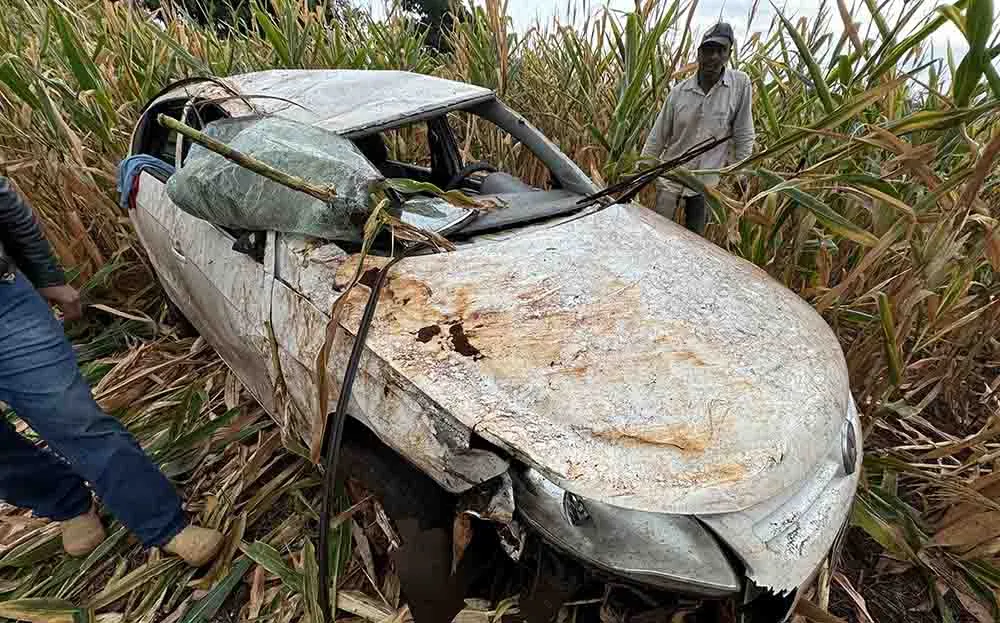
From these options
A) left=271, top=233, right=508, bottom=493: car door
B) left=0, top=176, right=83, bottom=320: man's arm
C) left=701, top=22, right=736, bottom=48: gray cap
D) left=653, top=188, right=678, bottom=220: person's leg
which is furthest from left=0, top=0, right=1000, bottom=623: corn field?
left=0, top=176, right=83, bottom=320: man's arm

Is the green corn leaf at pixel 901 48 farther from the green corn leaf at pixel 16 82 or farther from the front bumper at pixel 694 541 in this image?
the green corn leaf at pixel 16 82

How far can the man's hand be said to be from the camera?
1.74 meters

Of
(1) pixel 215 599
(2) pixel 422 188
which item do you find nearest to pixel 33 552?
(1) pixel 215 599

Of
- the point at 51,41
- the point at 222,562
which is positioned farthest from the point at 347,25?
the point at 222,562

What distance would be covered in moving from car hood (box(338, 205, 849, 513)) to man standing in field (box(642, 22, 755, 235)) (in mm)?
1671

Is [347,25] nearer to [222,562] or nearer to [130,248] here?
[130,248]

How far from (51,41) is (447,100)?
286 cm

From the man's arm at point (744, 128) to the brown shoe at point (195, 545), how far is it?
3063 mm

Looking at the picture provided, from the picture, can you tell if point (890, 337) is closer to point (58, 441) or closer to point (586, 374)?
point (586, 374)

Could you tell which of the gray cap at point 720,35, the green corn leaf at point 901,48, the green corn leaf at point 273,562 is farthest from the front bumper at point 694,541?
the gray cap at point 720,35

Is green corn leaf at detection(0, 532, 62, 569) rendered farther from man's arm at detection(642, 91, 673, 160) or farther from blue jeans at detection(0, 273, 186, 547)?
man's arm at detection(642, 91, 673, 160)

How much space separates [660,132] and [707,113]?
0.87 ft

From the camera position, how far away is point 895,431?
2.03 metres

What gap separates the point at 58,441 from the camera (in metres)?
1.50
